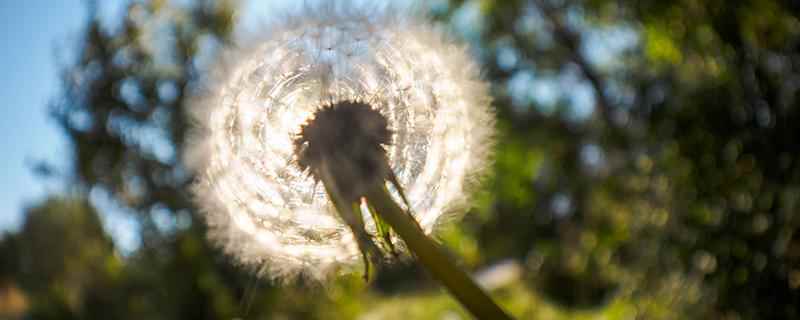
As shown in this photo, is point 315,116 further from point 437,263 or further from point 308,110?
point 437,263

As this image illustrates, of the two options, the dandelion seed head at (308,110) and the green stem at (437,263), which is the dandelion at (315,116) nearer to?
the dandelion seed head at (308,110)

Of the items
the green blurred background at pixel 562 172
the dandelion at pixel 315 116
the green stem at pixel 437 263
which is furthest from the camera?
the green blurred background at pixel 562 172

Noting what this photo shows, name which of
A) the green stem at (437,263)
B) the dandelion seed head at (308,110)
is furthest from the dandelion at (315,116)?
the green stem at (437,263)

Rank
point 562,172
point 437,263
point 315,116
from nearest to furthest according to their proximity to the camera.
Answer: point 437,263 < point 315,116 < point 562,172

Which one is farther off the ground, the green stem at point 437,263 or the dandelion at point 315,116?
the dandelion at point 315,116

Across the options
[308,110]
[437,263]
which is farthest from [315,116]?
[437,263]

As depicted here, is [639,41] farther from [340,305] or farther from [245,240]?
[340,305]

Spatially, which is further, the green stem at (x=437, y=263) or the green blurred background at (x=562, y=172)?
the green blurred background at (x=562, y=172)
